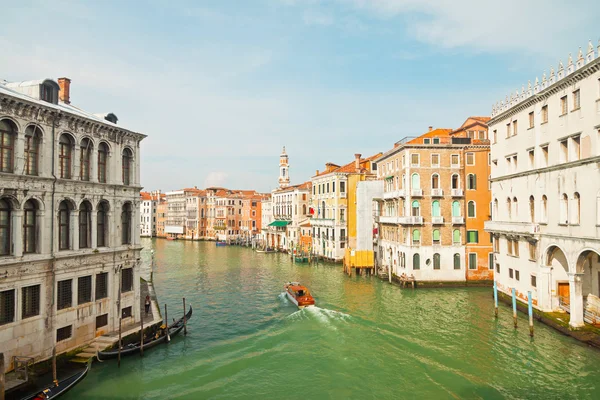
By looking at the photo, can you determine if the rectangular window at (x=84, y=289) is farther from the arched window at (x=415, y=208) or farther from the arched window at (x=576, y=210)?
the arched window at (x=415, y=208)

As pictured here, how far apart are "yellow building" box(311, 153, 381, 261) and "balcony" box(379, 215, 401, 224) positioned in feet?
27.9

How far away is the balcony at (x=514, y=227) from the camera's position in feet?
65.4

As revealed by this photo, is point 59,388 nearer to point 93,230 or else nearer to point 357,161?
point 93,230

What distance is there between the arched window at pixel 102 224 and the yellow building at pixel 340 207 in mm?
30059

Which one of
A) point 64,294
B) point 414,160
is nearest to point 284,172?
point 414,160

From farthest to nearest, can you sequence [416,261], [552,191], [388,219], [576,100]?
1. [388,219]
2. [416,261]
3. [552,191]
4. [576,100]

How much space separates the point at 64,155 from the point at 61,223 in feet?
7.81

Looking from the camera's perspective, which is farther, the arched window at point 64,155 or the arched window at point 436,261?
the arched window at point 436,261

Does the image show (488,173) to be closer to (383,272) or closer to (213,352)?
(383,272)

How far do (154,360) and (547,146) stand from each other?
1893cm

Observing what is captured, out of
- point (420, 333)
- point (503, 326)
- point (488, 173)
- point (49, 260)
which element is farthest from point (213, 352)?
point (488, 173)

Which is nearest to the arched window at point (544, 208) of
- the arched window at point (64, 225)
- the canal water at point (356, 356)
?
the canal water at point (356, 356)

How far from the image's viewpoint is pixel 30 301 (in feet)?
44.5

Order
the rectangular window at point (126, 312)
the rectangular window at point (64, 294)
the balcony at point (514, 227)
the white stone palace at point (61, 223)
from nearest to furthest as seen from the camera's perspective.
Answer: the white stone palace at point (61, 223), the rectangular window at point (64, 294), the rectangular window at point (126, 312), the balcony at point (514, 227)
